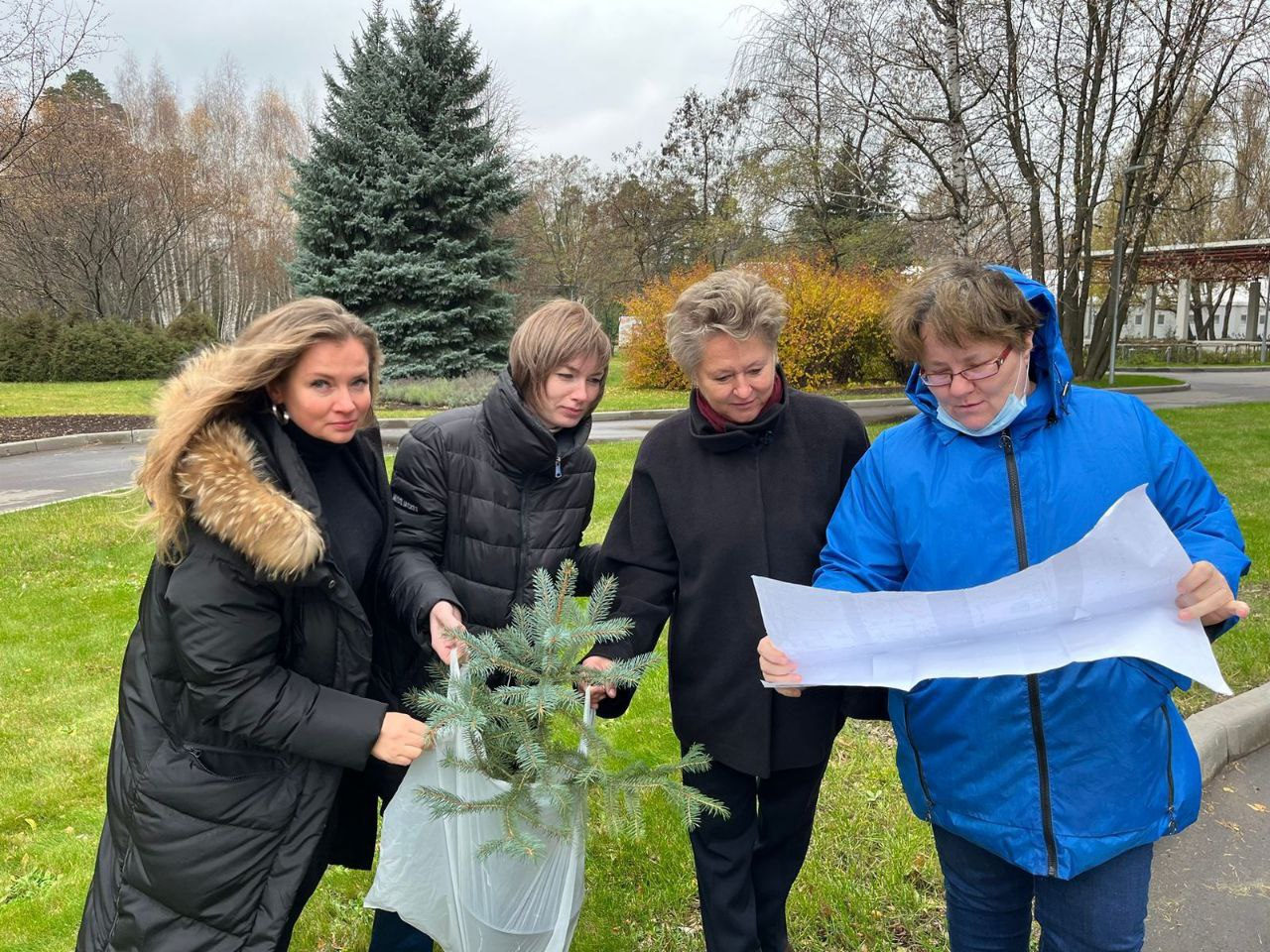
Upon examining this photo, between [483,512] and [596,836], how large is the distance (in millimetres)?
1592

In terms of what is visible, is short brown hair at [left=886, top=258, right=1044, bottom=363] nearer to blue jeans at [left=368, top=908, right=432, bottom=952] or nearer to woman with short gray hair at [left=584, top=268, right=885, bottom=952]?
woman with short gray hair at [left=584, top=268, right=885, bottom=952]

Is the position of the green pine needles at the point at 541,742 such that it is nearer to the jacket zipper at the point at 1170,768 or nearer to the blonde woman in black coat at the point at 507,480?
the blonde woman in black coat at the point at 507,480

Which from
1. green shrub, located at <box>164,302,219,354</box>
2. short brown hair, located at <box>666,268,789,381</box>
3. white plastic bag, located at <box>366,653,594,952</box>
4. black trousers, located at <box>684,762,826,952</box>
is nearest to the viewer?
white plastic bag, located at <box>366,653,594,952</box>

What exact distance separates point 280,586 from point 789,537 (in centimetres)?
120

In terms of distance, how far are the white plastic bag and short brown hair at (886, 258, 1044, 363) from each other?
1.09m

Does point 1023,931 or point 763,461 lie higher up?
point 763,461

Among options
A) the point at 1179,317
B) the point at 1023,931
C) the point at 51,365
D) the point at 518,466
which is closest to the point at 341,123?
the point at 51,365

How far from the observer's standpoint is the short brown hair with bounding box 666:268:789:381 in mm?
2025

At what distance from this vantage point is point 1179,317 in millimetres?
41375

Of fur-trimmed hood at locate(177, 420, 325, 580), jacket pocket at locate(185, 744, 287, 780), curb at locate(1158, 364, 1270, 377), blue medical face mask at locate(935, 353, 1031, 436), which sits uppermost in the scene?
blue medical face mask at locate(935, 353, 1031, 436)

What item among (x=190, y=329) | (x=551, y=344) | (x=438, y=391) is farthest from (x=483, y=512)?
(x=190, y=329)

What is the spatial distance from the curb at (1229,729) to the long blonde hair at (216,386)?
3.81m

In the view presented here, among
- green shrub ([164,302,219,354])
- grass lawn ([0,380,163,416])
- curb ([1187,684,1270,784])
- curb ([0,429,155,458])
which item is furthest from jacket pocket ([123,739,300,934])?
green shrub ([164,302,219,354])

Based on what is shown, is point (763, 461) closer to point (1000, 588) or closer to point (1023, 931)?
point (1000, 588)
